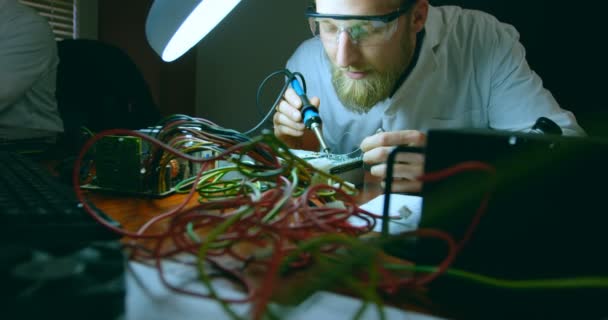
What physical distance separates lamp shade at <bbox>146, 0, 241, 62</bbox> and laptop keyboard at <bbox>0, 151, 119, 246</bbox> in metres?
0.26

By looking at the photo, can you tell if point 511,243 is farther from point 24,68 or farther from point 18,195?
point 24,68

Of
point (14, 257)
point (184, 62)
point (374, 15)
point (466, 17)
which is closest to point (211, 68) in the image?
point (184, 62)

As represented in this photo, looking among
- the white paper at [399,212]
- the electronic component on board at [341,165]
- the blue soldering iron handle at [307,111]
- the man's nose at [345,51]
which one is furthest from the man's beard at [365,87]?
the white paper at [399,212]

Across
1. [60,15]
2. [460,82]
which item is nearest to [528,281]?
[460,82]

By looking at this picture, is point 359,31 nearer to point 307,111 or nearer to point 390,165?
point 307,111

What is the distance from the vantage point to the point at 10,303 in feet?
0.75

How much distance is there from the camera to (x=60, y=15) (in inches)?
89.3

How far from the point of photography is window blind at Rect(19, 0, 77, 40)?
7.28ft

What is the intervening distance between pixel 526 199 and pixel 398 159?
434mm

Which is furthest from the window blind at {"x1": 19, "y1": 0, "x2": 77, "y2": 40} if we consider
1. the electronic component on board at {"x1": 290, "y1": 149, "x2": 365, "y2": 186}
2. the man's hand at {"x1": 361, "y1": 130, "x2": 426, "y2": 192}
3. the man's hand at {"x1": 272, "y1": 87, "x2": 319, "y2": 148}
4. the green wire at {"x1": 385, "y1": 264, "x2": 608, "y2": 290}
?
the green wire at {"x1": 385, "y1": 264, "x2": 608, "y2": 290}

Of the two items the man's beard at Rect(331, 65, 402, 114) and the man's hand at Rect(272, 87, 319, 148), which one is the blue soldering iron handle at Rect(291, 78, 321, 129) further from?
the man's beard at Rect(331, 65, 402, 114)

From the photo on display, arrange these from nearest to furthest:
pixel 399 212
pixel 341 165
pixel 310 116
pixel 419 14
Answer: pixel 399 212 < pixel 341 165 < pixel 310 116 < pixel 419 14

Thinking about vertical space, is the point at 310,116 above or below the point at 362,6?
below

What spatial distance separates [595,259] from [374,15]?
743 millimetres
